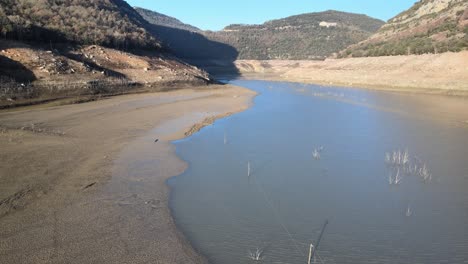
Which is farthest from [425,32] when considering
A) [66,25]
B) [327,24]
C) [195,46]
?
[327,24]

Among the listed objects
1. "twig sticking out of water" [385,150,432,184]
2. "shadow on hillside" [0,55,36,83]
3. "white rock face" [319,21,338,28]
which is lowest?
"twig sticking out of water" [385,150,432,184]

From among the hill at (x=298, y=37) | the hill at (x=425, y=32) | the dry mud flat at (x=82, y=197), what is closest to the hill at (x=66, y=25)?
the dry mud flat at (x=82, y=197)

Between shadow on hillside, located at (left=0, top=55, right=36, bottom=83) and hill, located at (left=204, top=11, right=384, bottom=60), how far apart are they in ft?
276

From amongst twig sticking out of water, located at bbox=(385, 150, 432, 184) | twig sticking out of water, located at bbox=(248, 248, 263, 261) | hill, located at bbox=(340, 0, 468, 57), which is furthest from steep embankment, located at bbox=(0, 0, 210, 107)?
hill, located at bbox=(340, 0, 468, 57)

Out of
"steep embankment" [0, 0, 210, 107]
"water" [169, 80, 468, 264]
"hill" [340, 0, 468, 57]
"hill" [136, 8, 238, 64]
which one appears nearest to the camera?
"water" [169, 80, 468, 264]

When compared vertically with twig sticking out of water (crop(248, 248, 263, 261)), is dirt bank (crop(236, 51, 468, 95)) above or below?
above

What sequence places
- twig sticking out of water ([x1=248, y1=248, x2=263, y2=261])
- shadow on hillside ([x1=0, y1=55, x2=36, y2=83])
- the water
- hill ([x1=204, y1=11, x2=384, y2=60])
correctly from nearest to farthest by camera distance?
1. twig sticking out of water ([x1=248, y1=248, x2=263, y2=261])
2. the water
3. shadow on hillside ([x1=0, y1=55, x2=36, y2=83])
4. hill ([x1=204, y1=11, x2=384, y2=60])

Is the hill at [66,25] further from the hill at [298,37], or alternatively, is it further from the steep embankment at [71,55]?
the hill at [298,37]

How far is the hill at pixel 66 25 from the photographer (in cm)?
2967

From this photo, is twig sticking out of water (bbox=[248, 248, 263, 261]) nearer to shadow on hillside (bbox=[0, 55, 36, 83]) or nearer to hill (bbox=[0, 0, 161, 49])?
shadow on hillside (bbox=[0, 55, 36, 83])

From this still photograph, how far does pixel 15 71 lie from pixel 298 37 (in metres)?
102

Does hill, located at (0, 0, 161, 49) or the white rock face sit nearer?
hill, located at (0, 0, 161, 49)

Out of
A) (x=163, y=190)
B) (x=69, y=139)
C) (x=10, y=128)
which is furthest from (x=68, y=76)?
(x=163, y=190)

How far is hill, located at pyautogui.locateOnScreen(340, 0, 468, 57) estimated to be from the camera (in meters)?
43.8
